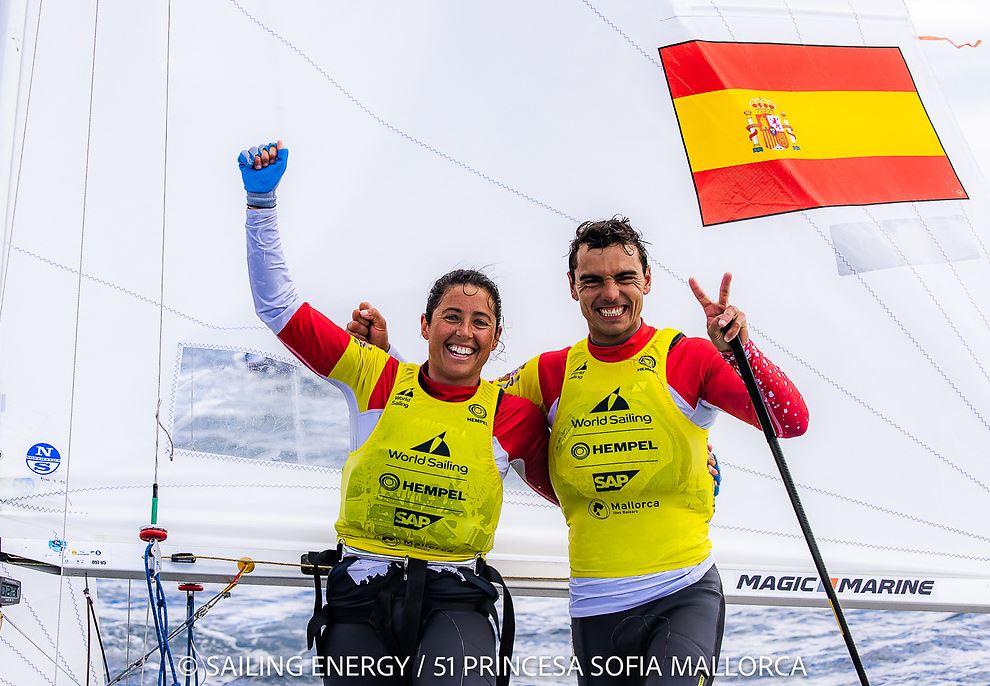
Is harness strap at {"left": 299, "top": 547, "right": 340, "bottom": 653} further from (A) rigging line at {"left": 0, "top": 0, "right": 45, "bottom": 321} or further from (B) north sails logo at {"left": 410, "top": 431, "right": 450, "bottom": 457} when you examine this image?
(A) rigging line at {"left": 0, "top": 0, "right": 45, "bottom": 321}

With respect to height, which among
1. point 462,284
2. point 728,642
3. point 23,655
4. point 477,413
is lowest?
point 728,642

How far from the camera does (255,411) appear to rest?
254 cm

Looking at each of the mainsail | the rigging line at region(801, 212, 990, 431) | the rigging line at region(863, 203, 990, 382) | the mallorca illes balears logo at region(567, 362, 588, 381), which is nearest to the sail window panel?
the mainsail

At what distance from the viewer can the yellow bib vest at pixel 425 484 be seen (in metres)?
1.92

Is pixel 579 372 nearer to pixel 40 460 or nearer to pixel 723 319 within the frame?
pixel 723 319

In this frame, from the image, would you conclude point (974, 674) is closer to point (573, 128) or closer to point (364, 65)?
point (573, 128)

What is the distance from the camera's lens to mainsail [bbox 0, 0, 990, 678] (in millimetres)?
2477

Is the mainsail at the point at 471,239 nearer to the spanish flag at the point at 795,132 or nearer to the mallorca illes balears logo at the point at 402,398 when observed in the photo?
the spanish flag at the point at 795,132

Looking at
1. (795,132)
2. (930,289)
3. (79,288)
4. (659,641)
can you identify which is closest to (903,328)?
(930,289)

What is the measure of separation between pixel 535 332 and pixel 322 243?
1.86ft

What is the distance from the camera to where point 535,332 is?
2635 millimetres

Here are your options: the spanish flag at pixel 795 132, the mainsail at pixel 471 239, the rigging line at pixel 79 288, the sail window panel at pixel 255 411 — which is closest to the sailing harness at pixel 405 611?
the mainsail at pixel 471 239

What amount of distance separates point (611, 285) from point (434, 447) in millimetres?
454

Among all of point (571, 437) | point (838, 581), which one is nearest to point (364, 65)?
point (571, 437)
